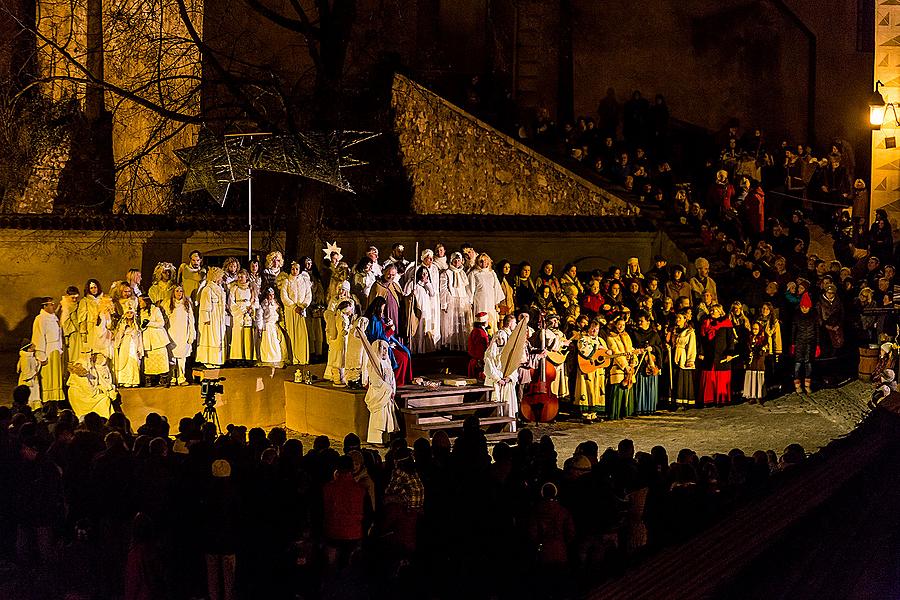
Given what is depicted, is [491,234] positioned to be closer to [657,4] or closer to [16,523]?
[657,4]

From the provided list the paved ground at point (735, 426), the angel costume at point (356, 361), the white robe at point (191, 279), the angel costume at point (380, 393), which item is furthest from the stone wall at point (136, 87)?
the angel costume at point (380, 393)

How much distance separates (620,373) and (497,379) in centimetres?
190

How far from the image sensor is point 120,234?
20.8 m

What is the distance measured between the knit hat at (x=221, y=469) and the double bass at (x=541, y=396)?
25.2 ft

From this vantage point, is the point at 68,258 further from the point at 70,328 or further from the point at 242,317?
the point at 242,317

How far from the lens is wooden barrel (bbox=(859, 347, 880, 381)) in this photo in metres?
18.7

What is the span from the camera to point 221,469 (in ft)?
33.4

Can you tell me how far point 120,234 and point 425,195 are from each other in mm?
6650

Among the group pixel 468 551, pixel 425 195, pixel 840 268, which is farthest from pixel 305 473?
pixel 425 195

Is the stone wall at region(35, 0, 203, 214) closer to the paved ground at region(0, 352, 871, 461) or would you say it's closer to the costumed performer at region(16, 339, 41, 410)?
the costumed performer at region(16, 339, 41, 410)

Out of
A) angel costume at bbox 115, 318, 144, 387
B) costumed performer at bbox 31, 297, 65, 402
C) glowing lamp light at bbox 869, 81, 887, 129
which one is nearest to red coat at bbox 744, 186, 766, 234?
glowing lamp light at bbox 869, 81, 887, 129

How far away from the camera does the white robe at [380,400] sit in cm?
1611

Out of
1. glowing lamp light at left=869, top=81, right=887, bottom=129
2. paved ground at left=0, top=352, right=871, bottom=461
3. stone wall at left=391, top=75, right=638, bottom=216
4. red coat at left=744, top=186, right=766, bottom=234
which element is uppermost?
glowing lamp light at left=869, top=81, right=887, bottom=129

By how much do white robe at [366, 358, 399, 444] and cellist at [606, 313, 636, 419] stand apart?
339 centimetres
